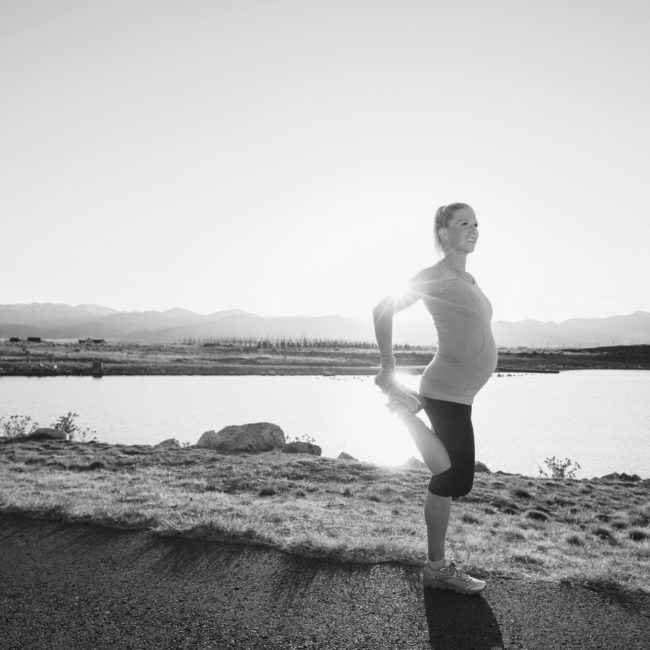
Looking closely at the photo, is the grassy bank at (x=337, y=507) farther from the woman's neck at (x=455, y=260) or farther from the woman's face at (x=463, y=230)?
the woman's face at (x=463, y=230)

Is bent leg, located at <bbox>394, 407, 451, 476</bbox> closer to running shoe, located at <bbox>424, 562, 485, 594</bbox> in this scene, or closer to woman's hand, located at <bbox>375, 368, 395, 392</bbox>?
woman's hand, located at <bbox>375, 368, 395, 392</bbox>

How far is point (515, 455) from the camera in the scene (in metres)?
19.4

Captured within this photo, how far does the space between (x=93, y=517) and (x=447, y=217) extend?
15.5 feet

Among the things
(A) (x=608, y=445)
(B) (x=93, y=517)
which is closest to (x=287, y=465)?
(B) (x=93, y=517)

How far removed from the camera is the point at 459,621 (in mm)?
3309

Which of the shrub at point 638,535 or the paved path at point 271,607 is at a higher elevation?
the paved path at point 271,607

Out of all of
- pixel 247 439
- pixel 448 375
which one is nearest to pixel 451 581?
pixel 448 375

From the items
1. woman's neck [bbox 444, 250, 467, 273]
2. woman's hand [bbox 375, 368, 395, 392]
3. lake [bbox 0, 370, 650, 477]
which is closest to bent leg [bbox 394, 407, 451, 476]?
woman's hand [bbox 375, 368, 395, 392]

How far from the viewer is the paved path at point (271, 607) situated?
10.1 feet

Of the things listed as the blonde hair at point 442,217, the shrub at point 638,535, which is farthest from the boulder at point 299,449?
the blonde hair at point 442,217

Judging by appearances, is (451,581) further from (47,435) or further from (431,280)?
(47,435)

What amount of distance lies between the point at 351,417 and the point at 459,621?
25529 millimetres

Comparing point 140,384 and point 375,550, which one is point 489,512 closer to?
point 375,550

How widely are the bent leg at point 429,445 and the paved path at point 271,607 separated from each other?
0.93 metres
